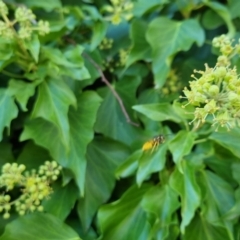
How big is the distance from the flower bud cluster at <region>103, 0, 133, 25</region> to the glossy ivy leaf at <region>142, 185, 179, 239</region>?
0.35m

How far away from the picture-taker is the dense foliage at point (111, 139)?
782mm

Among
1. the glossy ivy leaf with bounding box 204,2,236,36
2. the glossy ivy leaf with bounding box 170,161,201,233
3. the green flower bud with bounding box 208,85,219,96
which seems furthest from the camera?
the glossy ivy leaf with bounding box 204,2,236,36

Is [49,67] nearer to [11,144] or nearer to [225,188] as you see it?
[11,144]

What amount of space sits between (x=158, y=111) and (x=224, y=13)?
0.96 feet

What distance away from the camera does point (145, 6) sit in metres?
1.02

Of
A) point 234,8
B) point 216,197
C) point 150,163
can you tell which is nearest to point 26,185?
point 150,163

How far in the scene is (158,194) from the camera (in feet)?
2.68

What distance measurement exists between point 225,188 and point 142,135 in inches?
7.0

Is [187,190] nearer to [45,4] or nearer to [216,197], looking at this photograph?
[216,197]

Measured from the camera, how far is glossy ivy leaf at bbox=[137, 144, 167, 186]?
784 mm

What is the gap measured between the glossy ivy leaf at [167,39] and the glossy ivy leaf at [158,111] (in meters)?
0.10

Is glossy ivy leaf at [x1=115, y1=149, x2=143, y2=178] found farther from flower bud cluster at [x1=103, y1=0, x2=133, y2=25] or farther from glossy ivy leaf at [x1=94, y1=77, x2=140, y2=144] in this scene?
flower bud cluster at [x1=103, y1=0, x2=133, y2=25]

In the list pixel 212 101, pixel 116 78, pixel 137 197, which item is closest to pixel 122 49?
pixel 116 78

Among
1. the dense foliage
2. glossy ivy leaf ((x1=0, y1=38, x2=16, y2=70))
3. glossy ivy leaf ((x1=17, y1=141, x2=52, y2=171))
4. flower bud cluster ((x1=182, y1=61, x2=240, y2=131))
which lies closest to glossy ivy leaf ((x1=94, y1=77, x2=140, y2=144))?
the dense foliage
